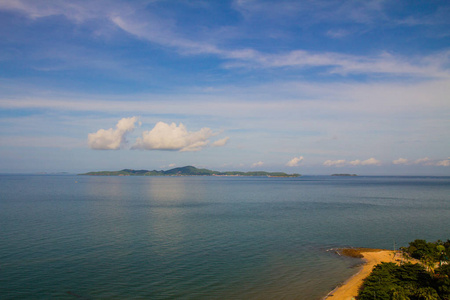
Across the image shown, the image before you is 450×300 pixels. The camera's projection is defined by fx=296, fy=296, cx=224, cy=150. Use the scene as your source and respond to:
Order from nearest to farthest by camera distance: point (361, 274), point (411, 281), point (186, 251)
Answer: point (411, 281), point (361, 274), point (186, 251)

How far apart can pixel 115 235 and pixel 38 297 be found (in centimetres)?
2652

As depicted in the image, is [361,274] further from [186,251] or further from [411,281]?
[186,251]

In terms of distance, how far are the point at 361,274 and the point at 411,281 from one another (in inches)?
264

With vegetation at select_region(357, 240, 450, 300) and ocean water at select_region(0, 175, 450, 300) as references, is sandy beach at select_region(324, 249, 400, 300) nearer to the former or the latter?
vegetation at select_region(357, 240, 450, 300)

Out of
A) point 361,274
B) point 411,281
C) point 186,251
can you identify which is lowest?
point 361,274

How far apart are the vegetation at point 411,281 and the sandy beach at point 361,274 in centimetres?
116

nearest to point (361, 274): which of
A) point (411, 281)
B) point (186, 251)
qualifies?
point (411, 281)

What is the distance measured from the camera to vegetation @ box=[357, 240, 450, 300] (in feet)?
90.5

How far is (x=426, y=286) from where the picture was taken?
30.4 metres

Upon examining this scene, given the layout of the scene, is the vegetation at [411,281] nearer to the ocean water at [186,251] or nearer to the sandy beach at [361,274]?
the sandy beach at [361,274]

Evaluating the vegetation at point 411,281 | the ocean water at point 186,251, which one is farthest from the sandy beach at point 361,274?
the ocean water at point 186,251

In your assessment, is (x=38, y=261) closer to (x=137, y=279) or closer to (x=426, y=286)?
(x=137, y=279)

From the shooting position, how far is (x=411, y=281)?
104ft

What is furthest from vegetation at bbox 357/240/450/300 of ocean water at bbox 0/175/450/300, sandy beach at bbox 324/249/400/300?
ocean water at bbox 0/175/450/300
